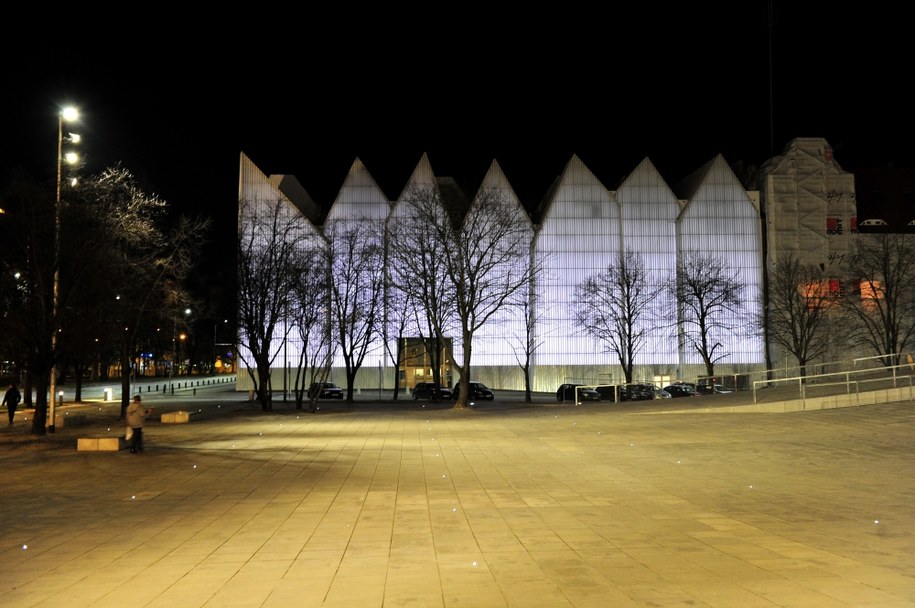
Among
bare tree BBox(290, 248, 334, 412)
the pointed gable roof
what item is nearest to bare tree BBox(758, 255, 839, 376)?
bare tree BBox(290, 248, 334, 412)

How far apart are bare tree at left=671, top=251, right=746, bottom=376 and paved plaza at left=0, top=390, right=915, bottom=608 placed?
38.8m

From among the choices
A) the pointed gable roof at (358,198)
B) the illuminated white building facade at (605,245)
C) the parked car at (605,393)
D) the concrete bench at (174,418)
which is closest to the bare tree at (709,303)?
the illuminated white building facade at (605,245)

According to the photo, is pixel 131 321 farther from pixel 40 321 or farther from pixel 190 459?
pixel 190 459

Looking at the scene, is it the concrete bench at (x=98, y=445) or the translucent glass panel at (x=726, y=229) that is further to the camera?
the translucent glass panel at (x=726, y=229)

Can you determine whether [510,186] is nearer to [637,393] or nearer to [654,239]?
[654,239]

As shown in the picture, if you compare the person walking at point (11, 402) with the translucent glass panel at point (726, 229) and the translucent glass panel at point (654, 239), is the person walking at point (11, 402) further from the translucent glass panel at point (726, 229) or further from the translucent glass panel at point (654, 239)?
the translucent glass panel at point (726, 229)

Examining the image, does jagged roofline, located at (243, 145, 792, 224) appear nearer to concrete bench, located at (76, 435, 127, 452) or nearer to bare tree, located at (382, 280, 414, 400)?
bare tree, located at (382, 280, 414, 400)

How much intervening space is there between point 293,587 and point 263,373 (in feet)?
112

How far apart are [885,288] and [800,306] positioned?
5.81 m

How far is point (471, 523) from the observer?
1082 cm

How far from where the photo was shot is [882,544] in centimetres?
926

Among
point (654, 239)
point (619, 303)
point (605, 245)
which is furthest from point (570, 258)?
point (619, 303)

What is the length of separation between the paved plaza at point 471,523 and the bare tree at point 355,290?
29.2 meters

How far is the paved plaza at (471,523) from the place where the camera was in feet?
24.4
